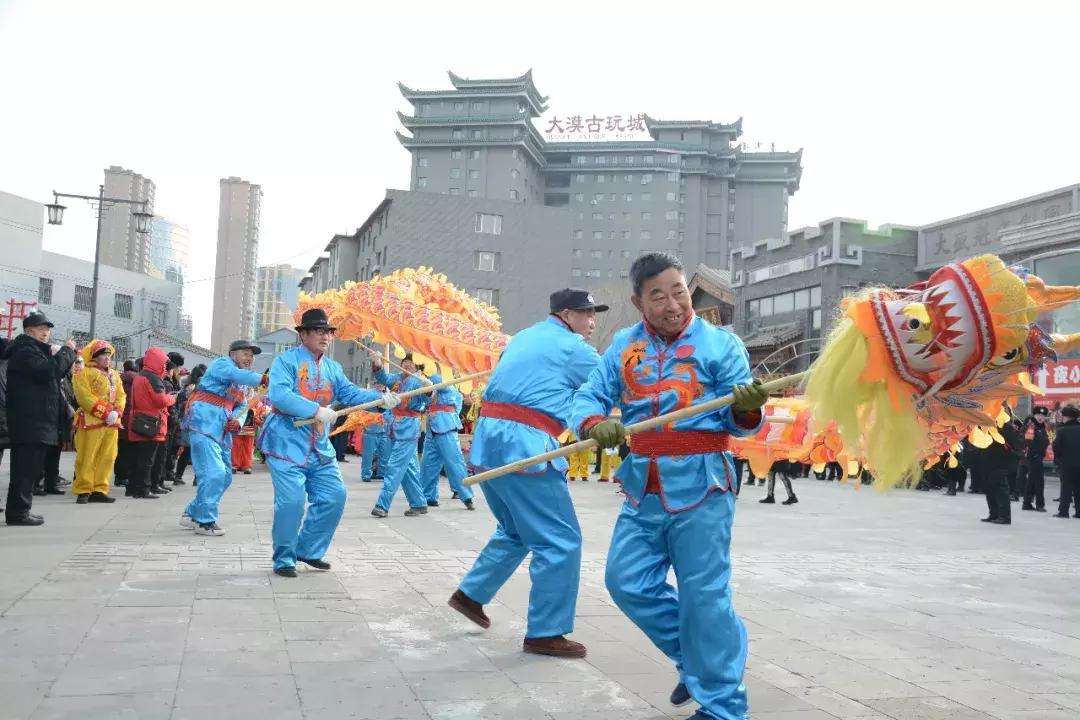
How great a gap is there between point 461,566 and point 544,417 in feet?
7.81

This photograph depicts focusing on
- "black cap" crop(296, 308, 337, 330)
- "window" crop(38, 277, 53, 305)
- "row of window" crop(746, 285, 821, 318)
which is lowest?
"black cap" crop(296, 308, 337, 330)

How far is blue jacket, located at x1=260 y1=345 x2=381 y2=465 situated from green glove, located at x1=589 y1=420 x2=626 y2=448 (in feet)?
10.0

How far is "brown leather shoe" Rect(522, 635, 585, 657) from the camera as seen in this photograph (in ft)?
14.2

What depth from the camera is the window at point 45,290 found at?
44.9 metres

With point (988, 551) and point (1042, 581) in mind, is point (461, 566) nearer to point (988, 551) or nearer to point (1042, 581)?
point (1042, 581)

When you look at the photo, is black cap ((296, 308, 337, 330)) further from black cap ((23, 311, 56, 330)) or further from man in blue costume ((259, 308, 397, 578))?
black cap ((23, 311, 56, 330))

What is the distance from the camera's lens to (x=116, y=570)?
6.10m

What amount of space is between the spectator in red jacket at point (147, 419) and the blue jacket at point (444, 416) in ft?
10.5

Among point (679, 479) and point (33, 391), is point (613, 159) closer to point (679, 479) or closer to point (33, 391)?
point (33, 391)

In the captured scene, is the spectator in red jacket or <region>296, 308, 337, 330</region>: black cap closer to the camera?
<region>296, 308, 337, 330</region>: black cap

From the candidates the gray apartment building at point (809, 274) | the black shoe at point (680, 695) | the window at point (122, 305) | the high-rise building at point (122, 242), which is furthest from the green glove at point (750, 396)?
the high-rise building at point (122, 242)

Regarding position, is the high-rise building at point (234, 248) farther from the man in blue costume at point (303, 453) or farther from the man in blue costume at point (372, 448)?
the man in blue costume at point (303, 453)

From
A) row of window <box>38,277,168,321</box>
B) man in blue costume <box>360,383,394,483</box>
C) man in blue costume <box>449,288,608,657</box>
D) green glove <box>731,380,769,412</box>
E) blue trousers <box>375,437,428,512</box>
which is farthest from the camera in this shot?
row of window <box>38,277,168,321</box>

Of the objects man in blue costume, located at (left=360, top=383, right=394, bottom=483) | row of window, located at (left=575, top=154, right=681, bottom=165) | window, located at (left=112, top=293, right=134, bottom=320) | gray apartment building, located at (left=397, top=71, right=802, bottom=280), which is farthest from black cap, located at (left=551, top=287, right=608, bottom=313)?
row of window, located at (left=575, top=154, right=681, bottom=165)
